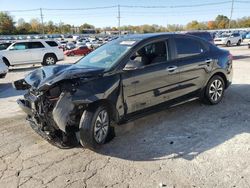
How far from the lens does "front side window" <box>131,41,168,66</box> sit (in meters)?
5.12

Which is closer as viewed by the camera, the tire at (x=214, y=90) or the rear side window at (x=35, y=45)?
the tire at (x=214, y=90)

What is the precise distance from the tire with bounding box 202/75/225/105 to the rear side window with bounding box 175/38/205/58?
0.75m

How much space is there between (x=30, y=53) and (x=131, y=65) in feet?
47.6

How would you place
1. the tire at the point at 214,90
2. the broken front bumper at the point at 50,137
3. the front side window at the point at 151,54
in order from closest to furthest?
the broken front bumper at the point at 50,137 → the front side window at the point at 151,54 → the tire at the point at 214,90

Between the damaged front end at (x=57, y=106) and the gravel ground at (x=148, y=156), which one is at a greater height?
the damaged front end at (x=57, y=106)

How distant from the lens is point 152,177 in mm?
3707

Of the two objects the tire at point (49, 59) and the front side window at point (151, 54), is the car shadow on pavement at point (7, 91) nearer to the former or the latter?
the front side window at point (151, 54)

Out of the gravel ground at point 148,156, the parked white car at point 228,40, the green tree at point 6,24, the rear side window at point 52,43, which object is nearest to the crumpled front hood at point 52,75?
the gravel ground at point 148,156

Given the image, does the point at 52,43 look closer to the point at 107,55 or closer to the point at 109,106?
the point at 107,55

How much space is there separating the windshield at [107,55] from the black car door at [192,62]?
1.14 metres

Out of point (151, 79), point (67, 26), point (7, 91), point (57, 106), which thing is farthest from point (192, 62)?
point (67, 26)

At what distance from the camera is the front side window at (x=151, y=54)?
512 cm

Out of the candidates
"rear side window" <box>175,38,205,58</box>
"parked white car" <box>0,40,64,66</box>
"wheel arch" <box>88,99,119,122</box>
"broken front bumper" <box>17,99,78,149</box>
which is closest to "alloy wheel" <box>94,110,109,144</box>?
"wheel arch" <box>88,99,119,122</box>

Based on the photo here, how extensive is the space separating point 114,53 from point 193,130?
1.96 metres
